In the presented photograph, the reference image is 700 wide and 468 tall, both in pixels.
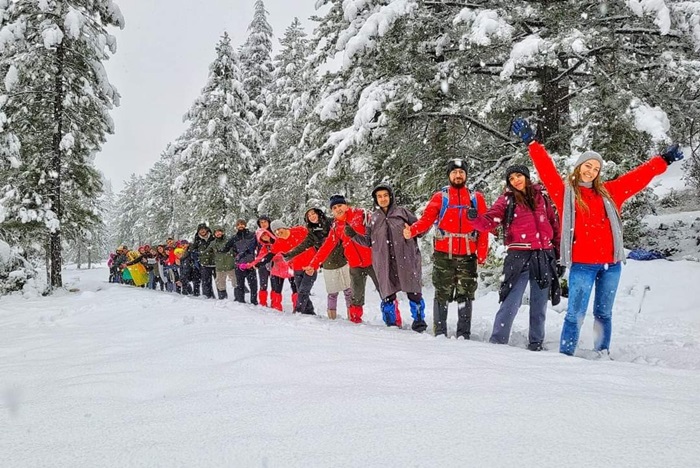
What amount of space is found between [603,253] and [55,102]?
663 inches

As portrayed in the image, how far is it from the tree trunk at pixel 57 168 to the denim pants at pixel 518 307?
592 inches

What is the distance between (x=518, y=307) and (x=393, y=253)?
6.23 ft

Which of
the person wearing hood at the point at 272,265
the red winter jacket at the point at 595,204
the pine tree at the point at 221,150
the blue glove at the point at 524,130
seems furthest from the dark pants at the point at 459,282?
the pine tree at the point at 221,150

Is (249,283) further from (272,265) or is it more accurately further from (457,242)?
(457,242)

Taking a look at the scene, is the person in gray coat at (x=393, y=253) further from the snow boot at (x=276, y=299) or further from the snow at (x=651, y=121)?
the snow boot at (x=276, y=299)

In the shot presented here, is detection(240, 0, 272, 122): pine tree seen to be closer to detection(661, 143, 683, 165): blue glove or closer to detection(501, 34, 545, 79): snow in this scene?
detection(501, 34, 545, 79): snow

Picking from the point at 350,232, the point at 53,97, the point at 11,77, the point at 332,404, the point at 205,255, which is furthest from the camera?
the point at 53,97

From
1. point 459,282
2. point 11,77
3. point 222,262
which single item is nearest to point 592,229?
point 459,282

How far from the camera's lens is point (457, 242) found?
5574 mm

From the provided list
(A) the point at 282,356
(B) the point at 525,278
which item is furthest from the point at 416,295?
(A) the point at 282,356

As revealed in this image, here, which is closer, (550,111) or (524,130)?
(524,130)

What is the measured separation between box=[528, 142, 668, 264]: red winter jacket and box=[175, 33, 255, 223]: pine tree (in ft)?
70.0

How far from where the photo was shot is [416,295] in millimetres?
6266

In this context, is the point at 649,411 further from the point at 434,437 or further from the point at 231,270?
the point at 231,270
